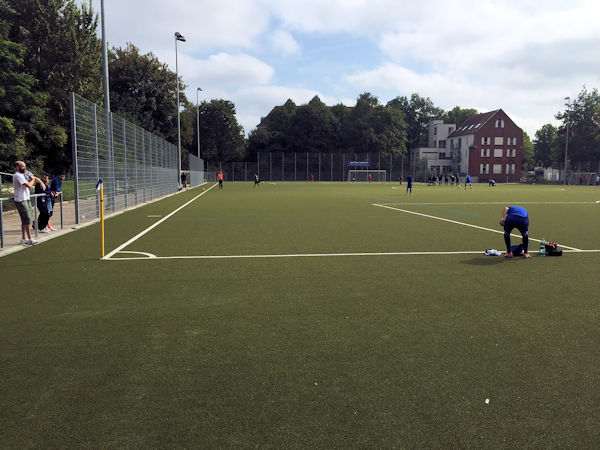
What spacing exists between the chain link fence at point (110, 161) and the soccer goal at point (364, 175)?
56596 millimetres

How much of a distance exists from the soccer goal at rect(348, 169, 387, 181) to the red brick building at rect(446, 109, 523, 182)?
1668 cm

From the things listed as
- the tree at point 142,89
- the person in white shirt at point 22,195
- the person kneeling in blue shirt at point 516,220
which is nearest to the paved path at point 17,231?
the person in white shirt at point 22,195

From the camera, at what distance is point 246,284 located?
22.5 feet

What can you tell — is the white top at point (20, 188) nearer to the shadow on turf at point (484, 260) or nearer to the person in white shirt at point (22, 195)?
the person in white shirt at point (22, 195)

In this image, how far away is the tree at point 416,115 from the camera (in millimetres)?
124750

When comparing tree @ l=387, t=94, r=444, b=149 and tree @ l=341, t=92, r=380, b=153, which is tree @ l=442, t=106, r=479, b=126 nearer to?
tree @ l=387, t=94, r=444, b=149

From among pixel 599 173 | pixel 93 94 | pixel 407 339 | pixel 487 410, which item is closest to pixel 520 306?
pixel 407 339

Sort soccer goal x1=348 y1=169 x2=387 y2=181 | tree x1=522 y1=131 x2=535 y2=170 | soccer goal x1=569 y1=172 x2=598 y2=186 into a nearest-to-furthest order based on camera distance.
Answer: soccer goal x1=569 y1=172 x2=598 y2=186
soccer goal x1=348 y1=169 x2=387 y2=181
tree x1=522 y1=131 x2=535 y2=170

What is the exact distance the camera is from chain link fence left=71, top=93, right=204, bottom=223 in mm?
15383

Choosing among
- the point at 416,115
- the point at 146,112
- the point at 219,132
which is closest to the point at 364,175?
the point at 219,132

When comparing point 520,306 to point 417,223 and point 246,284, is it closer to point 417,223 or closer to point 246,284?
point 246,284

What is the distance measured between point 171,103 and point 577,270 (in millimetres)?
59906

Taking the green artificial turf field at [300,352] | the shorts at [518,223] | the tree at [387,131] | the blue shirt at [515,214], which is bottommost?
the green artificial turf field at [300,352]

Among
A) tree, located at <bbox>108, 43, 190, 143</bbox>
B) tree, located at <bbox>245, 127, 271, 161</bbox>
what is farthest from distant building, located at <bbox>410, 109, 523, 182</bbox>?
tree, located at <bbox>108, 43, 190, 143</bbox>
